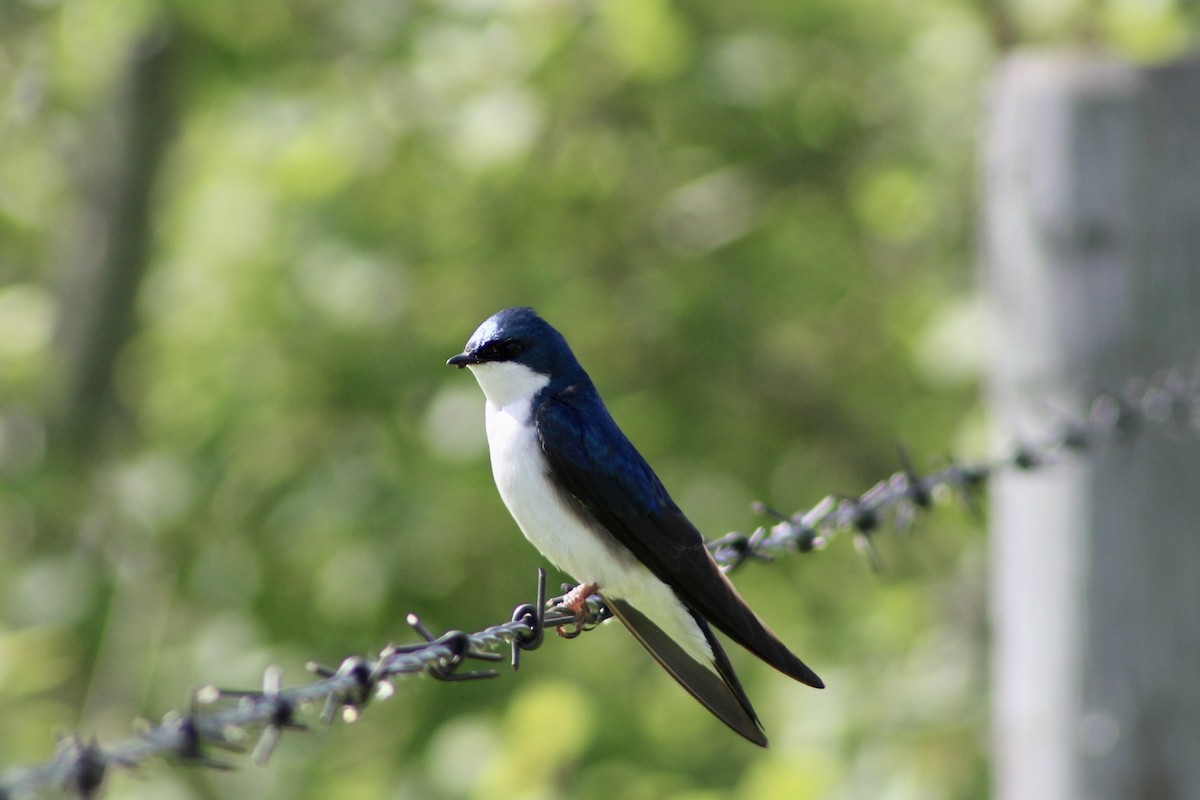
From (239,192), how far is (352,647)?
185 centimetres

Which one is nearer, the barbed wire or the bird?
the barbed wire

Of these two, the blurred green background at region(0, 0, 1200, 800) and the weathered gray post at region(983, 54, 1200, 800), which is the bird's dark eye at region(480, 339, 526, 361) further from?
the blurred green background at region(0, 0, 1200, 800)

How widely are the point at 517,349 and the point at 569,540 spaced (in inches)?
18.9

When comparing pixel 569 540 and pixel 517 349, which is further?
pixel 517 349

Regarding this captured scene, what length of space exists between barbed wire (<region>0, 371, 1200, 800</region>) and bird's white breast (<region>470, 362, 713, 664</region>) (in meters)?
0.10

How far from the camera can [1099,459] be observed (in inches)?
114

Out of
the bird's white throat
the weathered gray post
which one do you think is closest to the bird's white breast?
the bird's white throat

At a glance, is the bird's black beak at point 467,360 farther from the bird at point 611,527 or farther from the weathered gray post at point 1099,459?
the weathered gray post at point 1099,459

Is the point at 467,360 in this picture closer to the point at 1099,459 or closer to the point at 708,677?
the point at 708,677

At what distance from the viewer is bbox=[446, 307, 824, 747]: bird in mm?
Answer: 2447

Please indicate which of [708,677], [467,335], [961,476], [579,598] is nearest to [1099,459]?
[961,476]

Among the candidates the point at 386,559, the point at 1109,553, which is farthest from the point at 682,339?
the point at 1109,553

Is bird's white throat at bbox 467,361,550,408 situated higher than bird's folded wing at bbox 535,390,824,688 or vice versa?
bird's white throat at bbox 467,361,550,408

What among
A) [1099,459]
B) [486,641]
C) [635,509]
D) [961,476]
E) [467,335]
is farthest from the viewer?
[467,335]
